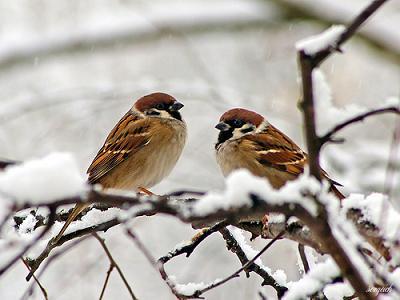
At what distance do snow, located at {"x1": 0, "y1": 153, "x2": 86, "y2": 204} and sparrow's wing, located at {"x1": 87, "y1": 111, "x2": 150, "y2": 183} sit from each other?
298 cm

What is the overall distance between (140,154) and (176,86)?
2.35 metres

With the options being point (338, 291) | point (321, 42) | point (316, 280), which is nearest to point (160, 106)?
point (338, 291)

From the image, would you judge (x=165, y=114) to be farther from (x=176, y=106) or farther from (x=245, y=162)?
(x=245, y=162)

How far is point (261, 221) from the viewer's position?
2.43 metres

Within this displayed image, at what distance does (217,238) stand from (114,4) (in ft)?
18.5

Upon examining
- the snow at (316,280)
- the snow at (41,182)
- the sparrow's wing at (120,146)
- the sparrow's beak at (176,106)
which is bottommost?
the snow at (316,280)

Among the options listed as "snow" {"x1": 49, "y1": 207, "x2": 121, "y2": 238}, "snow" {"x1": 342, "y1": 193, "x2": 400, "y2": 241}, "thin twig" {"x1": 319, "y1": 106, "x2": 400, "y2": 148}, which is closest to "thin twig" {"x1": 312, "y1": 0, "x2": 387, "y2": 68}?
"thin twig" {"x1": 319, "y1": 106, "x2": 400, "y2": 148}

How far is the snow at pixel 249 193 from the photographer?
1222 mm

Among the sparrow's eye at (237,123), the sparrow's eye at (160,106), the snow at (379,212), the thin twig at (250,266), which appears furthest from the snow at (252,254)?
the sparrow's eye at (160,106)

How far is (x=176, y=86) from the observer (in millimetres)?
6547

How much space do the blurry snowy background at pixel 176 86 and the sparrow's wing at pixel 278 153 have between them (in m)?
0.42

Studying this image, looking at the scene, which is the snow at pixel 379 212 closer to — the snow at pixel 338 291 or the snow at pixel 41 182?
the snow at pixel 338 291

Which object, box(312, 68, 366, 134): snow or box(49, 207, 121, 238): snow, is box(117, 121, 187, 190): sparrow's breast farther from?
box(312, 68, 366, 134): snow

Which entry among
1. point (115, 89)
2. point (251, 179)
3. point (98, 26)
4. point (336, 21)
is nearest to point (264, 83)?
point (336, 21)
